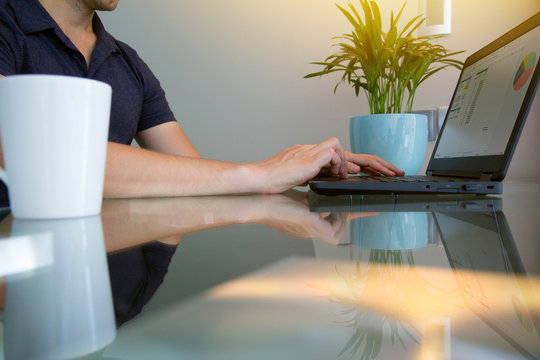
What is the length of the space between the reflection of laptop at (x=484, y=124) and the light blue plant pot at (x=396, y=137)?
6 cm

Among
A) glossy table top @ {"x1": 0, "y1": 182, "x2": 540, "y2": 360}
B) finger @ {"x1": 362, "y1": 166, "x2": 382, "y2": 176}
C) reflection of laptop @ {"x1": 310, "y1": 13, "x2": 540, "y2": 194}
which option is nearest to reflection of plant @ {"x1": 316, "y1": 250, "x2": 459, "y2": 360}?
glossy table top @ {"x1": 0, "y1": 182, "x2": 540, "y2": 360}

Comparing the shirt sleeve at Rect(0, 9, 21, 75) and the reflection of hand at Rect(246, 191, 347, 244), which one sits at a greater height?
the shirt sleeve at Rect(0, 9, 21, 75)

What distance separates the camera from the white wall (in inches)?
58.9

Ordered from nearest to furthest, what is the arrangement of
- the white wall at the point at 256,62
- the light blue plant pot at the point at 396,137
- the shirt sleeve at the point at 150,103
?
the light blue plant pot at the point at 396,137, the shirt sleeve at the point at 150,103, the white wall at the point at 256,62

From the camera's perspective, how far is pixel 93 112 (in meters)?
0.38

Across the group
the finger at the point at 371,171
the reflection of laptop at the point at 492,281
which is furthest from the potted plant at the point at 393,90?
the reflection of laptop at the point at 492,281

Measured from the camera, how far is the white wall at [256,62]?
58.9 inches

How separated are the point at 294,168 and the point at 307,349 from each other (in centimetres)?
67

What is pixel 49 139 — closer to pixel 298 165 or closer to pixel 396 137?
pixel 298 165

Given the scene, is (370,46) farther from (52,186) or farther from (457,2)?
(52,186)

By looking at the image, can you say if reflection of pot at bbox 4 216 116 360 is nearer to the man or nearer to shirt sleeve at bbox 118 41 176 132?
the man

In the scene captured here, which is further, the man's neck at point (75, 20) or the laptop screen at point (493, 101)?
the man's neck at point (75, 20)

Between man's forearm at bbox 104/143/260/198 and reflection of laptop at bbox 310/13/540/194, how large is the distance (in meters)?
0.15

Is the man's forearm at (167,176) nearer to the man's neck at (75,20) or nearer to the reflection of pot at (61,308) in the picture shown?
the reflection of pot at (61,308)
